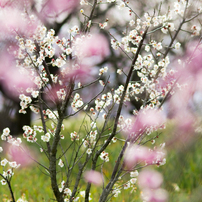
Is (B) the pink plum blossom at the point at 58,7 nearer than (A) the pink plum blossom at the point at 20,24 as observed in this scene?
No

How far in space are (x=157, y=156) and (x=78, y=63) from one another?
3.33ft

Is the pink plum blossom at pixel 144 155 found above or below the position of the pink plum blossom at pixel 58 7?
below

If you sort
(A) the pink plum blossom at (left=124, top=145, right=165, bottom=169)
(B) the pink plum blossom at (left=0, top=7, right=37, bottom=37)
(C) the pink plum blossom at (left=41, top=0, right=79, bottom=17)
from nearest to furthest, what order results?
1. (B) the pink plum blossom at (left=0, top=7, right=37, bottom=37)
2. (A) the pink plum blossom at (left=124, top=145, right=165, bottom=169)
3. (C) the pink plum blossom at (left=41, top=0, right=79, bottom=17)

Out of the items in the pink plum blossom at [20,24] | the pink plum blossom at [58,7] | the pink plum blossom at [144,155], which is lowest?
the pink plum blossom at [144,155]

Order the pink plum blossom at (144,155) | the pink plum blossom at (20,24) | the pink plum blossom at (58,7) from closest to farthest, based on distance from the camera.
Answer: the pink plum blossom at (20,24) → the pink plum blossom at (144,155) → the pink plum blossom at (58,7)

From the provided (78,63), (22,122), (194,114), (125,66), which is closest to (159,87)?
(78,63)

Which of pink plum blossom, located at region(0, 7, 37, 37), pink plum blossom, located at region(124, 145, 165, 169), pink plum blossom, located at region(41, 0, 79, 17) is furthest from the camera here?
pink plum blossom, located at region(41, 0, 79, 17)

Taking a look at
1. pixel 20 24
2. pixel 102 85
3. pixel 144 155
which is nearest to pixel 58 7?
pixel 102 85

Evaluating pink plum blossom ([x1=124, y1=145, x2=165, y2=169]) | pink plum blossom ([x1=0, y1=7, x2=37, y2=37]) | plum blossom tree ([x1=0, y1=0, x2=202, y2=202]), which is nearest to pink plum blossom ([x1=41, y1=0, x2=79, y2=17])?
plum blossom tree ([x1=0, y1=0, x2=202, y2=202])

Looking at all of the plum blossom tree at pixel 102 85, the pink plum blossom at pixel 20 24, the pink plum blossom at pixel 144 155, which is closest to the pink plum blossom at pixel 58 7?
the plum blossom tree at pixel 102 85

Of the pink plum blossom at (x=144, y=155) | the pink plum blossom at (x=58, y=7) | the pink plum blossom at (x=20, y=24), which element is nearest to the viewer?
the pink plum blossom at (x=20, y=24)

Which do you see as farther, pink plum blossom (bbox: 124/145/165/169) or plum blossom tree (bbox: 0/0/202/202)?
pink plum blossom (bbox: 124/145/165/169)

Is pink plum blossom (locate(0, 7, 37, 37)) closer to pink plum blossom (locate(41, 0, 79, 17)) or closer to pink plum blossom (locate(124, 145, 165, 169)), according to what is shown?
pink plum blossom (locate(124, 145, 165, 169))

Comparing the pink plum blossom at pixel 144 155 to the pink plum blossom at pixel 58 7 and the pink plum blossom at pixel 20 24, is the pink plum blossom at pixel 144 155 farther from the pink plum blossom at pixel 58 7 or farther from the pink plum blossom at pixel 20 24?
the pink plum blossom at pixel 58 7
